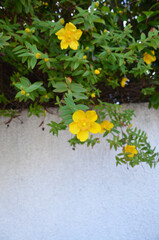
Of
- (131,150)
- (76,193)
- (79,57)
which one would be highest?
(79,57)

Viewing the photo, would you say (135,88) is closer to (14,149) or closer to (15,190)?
(14,149)

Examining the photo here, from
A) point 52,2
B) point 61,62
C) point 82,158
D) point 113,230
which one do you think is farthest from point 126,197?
point 52,2

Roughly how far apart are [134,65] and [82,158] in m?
0.86

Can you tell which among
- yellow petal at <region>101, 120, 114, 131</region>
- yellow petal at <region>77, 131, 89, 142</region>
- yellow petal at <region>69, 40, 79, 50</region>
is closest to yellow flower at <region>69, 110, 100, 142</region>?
yellow petal at <region>77, 131, 89, 142</region>

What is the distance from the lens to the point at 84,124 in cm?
68

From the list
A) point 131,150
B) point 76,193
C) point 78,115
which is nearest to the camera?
point 78,115

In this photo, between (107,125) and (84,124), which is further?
(107,125)

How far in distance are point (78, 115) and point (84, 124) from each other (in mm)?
45

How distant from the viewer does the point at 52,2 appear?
136 cm

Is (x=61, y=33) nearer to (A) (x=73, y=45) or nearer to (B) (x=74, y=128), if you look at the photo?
(A) (x=73, y=45)

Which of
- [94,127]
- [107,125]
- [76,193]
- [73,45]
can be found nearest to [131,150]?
[107,125]

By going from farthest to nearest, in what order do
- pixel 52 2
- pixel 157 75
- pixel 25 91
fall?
pixel 157 75
pixel 52 2
pixel 25 91

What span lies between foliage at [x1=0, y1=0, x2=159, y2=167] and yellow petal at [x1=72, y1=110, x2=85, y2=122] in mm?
11

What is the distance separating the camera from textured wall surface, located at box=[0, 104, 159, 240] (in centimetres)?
172
